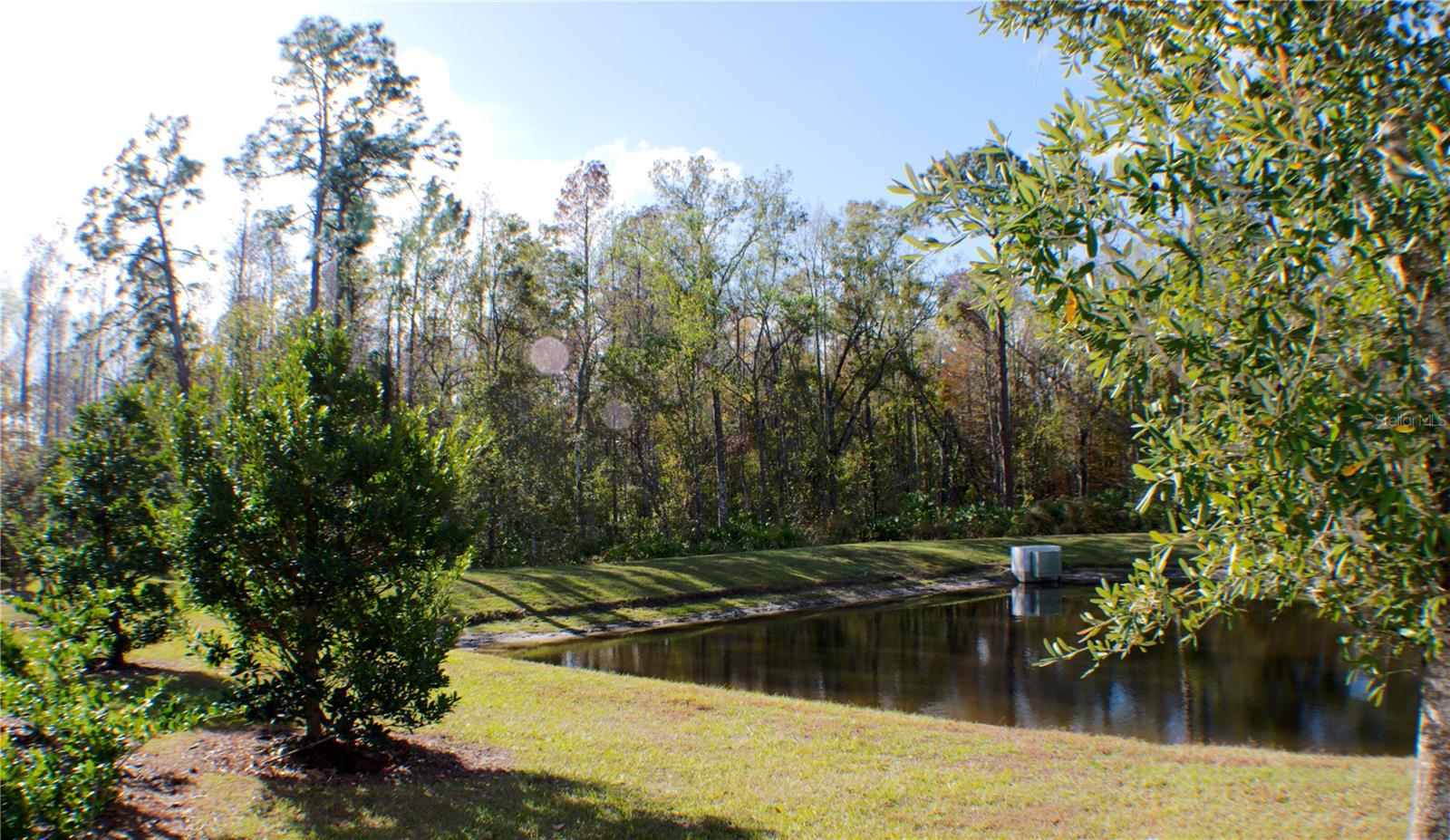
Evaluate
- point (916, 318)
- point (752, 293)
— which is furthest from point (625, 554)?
point (916, 318)

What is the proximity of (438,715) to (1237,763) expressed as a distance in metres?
7.20

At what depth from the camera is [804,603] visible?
2233 cm

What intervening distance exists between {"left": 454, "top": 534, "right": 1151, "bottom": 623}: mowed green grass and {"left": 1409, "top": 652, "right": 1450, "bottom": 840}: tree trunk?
16912 millimetres

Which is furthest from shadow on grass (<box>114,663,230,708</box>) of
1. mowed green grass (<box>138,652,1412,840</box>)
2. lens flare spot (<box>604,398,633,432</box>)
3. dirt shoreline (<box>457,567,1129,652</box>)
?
lens flare spot (<box>604,398,633,432</box>)

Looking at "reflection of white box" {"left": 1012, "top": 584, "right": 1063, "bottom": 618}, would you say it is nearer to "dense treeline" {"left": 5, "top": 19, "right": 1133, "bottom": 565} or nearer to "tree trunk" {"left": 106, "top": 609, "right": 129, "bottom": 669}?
"dense treeline" {"left": 5, "top": 19, "right": 1133, "bottom": 565}

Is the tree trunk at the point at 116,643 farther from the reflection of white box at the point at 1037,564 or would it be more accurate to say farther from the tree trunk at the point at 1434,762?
the reflection of white box at the point at 1037,564

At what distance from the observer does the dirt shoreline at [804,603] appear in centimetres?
1742

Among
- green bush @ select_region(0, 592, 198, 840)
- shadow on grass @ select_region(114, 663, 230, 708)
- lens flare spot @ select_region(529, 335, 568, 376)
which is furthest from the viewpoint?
lens flare spot @ select_region(529, 335, 568, 376)

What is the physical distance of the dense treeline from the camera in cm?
2503

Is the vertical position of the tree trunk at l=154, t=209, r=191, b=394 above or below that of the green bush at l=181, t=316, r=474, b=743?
above

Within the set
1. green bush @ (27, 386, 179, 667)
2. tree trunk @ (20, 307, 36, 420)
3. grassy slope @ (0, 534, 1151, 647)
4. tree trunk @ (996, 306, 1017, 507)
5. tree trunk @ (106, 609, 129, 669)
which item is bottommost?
grassy slope @ (0, 534, 1151, 647)

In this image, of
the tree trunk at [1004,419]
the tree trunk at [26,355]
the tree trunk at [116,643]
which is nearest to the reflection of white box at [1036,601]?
the tree trunk at [1004,419]

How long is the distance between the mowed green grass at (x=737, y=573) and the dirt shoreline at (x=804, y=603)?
1.82 feet

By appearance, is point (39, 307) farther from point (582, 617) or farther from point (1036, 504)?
point (1036, 504)
